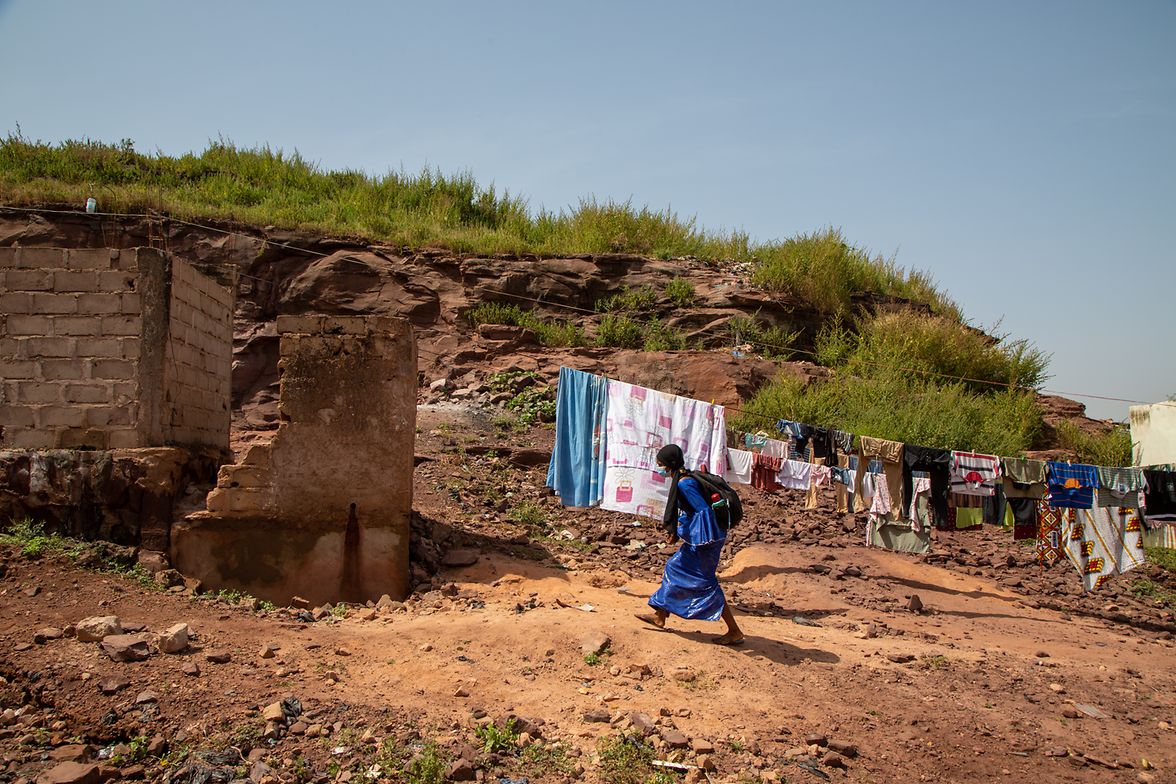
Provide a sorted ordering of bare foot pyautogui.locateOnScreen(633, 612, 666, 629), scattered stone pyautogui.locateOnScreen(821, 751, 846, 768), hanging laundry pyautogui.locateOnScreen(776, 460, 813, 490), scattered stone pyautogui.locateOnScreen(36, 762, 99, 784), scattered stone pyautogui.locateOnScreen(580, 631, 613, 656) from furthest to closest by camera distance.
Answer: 1. hanging laundry pyautogui.locateOnScreen(776, 460, 813, 490)
2. bare foot pyautogui.locateOnScreen(633, 612, 666, 629)
3. scattered stone pyautogui.locateOnScreen(580, 631, 613, 656)
4. scattered stone pyautogui.locateOnScreen(821, 751, 846, 768)
5. scattered stone pyautogui.locateOnScreen(36, 762, 99, 784)

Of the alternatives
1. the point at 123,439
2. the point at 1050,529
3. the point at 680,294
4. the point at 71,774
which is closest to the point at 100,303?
the point at 123,439

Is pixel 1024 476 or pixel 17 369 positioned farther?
pixel 1024 476

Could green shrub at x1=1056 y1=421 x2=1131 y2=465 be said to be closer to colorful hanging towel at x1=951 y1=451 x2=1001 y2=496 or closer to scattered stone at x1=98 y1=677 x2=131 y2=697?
colorful hanging towel at x1=951 y1=451 x2=1001 y2=496

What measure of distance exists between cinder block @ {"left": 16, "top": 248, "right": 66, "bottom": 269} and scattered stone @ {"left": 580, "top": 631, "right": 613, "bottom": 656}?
203 inches

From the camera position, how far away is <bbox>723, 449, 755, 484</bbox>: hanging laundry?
8.41 metres

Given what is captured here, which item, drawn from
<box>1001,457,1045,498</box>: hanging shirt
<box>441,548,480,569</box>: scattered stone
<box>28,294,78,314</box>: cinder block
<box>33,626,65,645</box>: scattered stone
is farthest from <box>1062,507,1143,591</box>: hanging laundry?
<box>28,294,78,314</box>: cinder block

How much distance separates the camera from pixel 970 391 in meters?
15.4

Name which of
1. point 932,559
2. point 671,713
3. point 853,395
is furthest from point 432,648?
point 853,395

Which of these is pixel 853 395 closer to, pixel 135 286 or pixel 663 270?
pixel 663 270

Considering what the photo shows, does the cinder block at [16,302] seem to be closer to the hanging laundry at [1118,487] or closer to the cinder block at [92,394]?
the cinder block at [92,394]

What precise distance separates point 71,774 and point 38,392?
389 centimetres

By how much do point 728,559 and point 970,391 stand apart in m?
7.88

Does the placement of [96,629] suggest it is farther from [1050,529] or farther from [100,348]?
[1050,529]

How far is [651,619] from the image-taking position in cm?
632
